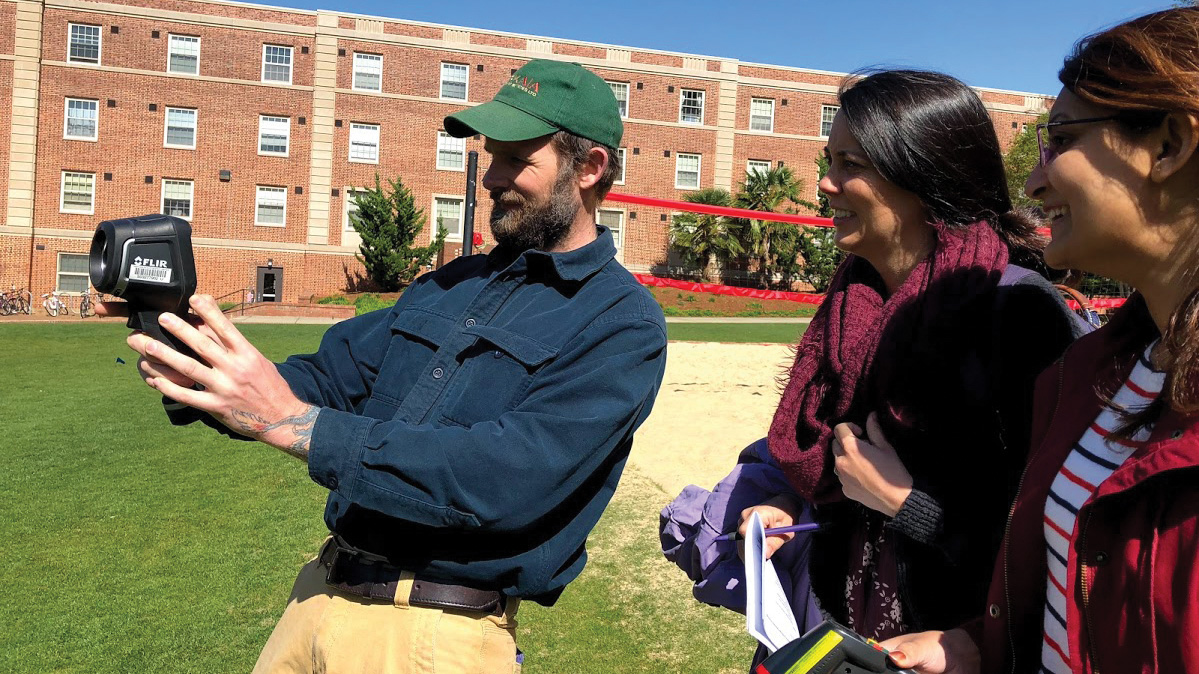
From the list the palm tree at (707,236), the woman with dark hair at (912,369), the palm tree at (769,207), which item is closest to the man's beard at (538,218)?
the woman with dark hair at (912,369)

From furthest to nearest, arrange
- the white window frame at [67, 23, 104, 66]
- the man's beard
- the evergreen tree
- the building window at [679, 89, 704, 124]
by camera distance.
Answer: the building window at [679, 89, 704, 124]
the white window frame at [67, 23, 104, 66]
the evergreen tree
the man's beard

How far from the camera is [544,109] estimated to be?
2.26 meters

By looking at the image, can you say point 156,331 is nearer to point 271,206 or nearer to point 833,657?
point 833,657

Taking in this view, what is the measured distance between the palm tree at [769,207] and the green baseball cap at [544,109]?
33352mm

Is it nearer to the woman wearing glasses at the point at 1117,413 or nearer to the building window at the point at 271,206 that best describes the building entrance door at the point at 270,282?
the building window at the point at 271,206

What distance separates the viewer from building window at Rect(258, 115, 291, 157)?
3409cm

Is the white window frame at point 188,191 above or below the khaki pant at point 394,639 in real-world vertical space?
above

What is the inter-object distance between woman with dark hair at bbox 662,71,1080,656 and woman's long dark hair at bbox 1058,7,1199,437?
0.43 meters

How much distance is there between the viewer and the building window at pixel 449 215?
35.6 m

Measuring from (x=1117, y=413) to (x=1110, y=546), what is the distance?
24cm

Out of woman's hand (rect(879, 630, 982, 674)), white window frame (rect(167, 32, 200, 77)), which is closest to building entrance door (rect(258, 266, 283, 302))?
white window frame (rect(167, 32, 200, 77))

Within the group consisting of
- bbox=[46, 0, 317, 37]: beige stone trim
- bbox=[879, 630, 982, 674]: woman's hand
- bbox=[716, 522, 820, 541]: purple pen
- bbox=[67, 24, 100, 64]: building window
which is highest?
bbox=[46, 0, 317, 37]: beige stone trim

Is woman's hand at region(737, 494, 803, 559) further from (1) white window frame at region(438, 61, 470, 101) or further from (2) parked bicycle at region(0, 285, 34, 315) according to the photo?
(1) white window frame at region(438, 61, 470, 101)

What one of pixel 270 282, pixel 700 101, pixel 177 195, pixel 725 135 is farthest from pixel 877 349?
pixel 700 101
